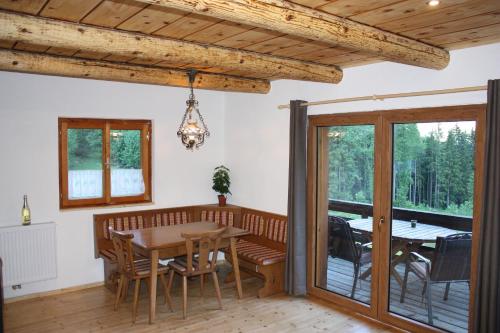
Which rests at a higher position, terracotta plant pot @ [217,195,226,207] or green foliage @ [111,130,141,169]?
green foliage @ [111,130,141,169]

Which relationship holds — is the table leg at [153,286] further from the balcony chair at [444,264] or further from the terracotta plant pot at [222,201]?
the balcony chair at [444,264]

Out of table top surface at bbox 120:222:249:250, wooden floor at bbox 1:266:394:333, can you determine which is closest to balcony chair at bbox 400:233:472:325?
wooden floor at bbox 1:266:394:333

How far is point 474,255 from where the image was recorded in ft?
11.3

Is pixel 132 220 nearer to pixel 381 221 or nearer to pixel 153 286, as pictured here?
pixel 153 286

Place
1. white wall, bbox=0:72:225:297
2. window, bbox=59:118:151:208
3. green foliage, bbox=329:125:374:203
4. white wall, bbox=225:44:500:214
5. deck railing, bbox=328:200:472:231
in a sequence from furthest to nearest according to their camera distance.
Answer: window, bbox=59:118:151:208, white wall, bbox=0:72:225:297, green foliage, bbox=329:125:374:203, deck railing, bbox=328:200:472:231, white wall, bbox=225:44:500:214

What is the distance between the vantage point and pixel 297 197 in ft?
15.5

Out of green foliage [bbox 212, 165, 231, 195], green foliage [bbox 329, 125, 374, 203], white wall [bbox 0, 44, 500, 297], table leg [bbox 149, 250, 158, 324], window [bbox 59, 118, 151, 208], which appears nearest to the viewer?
white wall [bbox 0, 44, 500, 297]

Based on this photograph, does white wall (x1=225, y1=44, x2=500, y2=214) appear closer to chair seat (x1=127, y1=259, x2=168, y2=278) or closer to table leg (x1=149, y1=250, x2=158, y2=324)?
chair seat (x1=127, y1=259, x2=168, y2=278)

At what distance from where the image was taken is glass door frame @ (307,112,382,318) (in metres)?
4.11

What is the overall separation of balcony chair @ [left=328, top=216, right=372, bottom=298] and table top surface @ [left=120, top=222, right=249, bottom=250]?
98 centimetres

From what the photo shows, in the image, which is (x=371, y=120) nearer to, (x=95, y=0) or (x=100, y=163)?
(x=95, y=0)

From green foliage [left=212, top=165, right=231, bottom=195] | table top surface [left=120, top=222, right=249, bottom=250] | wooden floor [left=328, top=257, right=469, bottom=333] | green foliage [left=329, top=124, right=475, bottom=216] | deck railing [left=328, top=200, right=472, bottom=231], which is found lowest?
wooden floor [left=328, top=257, right=469, bottom=333]

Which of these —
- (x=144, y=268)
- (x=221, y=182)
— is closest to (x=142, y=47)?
(x=144, y=268)

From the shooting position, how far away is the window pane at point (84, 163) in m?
5.04
